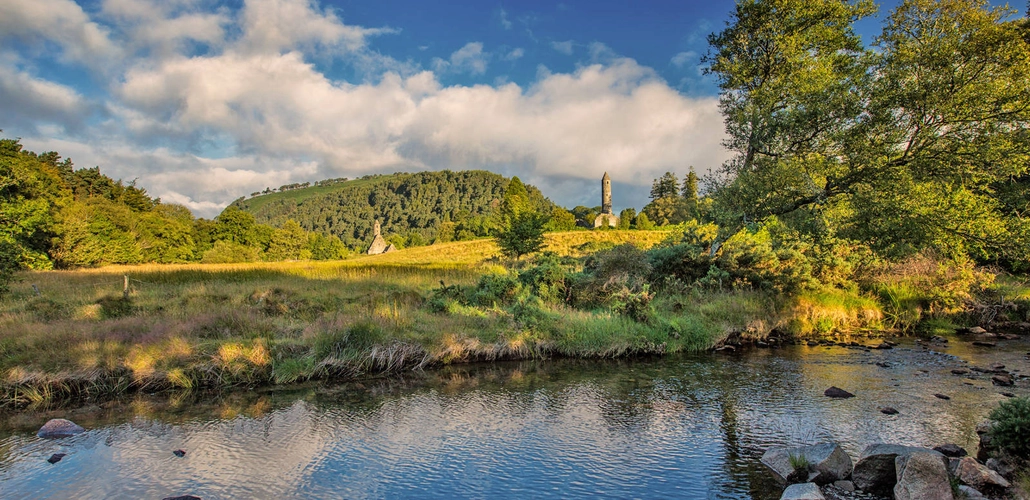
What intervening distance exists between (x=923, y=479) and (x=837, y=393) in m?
5.46

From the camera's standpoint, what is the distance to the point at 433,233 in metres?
171

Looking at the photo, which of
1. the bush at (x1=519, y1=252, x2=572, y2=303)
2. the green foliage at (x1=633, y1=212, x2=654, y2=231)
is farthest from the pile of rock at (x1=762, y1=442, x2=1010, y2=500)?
the green foliage at (x1=633, y1=212, x2=654, y2=231)

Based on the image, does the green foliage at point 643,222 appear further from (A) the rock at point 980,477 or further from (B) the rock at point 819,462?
(A) the rock at point 980,477

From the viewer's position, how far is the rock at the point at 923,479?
18.1ft

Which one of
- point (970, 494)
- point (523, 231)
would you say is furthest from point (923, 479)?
point (523, 231)

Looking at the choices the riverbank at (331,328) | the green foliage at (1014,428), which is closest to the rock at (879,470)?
the green foliage at (1014,428)

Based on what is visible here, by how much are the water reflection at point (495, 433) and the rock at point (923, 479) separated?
1531 mm

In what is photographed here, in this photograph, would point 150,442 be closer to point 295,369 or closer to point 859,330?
point 295,369

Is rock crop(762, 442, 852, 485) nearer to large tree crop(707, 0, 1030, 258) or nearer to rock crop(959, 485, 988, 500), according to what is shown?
rock crop(959, 485, 988, 500)

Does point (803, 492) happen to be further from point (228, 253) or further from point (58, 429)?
point (228, 253)

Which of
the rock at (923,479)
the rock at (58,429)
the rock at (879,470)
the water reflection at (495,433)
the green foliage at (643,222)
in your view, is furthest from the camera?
the green foliage at (643,222)

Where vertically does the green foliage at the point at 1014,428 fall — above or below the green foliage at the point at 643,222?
below

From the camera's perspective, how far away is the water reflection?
707cm

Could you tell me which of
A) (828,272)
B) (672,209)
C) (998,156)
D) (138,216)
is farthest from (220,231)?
(998,156)
